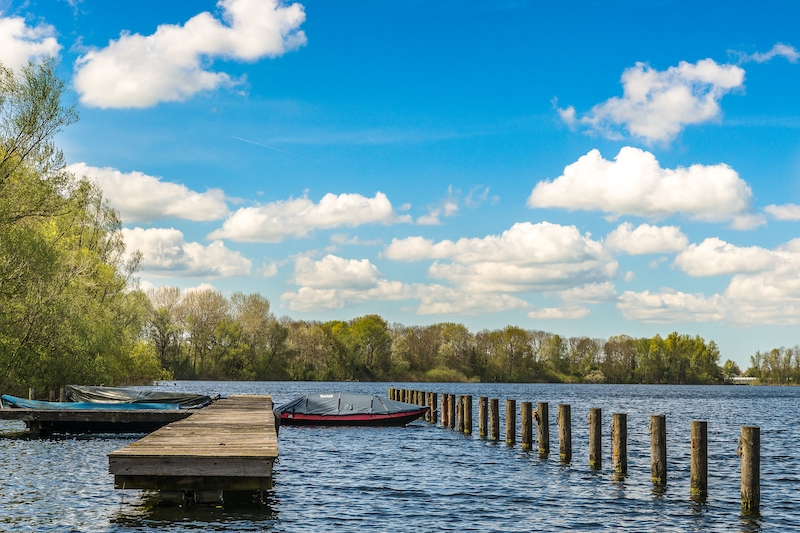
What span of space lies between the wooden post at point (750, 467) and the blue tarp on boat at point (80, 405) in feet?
76.8

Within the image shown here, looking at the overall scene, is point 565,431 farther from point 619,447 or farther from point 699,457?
point 699,457

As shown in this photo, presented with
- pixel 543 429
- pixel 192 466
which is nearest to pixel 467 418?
pixel 543 429

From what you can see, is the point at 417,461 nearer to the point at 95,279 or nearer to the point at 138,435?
the point at 138,435

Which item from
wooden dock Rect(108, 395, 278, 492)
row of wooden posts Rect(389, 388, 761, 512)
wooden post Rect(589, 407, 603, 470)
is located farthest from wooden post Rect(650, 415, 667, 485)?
wooden dock Rect(108, 395, 278, 492)

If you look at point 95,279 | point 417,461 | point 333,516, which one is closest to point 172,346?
point 95,279

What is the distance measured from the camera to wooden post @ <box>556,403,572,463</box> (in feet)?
92.7

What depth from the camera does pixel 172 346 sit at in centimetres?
12950

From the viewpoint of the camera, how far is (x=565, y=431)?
28703mm

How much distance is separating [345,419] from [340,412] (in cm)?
46

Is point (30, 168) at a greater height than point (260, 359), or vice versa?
point (30, 168)

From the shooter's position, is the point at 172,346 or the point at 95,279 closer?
the point at 95,279

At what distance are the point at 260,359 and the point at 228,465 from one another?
125292mm

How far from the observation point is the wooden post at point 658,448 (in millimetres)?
22281

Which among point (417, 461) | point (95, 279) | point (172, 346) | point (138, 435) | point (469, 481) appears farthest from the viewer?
point (172, 346)
